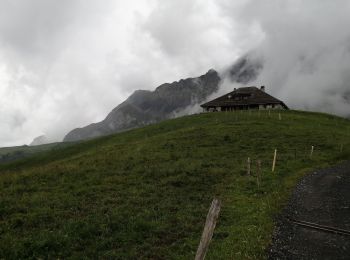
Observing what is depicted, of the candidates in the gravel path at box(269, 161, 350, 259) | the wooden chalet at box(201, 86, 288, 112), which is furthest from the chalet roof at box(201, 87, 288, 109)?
the gravel path at box(269, 161, 350, 259)

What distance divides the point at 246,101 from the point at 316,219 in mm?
108277

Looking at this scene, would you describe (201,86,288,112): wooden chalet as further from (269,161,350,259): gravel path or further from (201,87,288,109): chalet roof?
(269,161,350,259): gravel path

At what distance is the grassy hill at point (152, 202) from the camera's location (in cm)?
1759

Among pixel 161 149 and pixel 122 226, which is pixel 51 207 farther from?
pixel 161 149

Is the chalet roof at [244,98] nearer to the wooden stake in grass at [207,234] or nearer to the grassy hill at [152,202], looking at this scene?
the grassy hill at [152,202]

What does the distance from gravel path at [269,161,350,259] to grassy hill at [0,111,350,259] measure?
33.4 inches

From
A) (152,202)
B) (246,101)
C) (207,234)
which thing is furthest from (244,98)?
(207,234)

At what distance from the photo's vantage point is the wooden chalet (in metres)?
126

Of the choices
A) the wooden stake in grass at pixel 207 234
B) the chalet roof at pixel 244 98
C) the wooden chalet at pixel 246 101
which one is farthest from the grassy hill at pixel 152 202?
the chalet roof at pixel 244 98

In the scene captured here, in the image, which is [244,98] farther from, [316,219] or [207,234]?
[207,234]

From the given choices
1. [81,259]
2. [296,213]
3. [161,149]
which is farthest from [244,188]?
[161,149]

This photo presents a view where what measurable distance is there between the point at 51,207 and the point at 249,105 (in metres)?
108

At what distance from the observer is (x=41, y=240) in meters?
17.8

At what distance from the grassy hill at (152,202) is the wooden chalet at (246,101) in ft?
238
